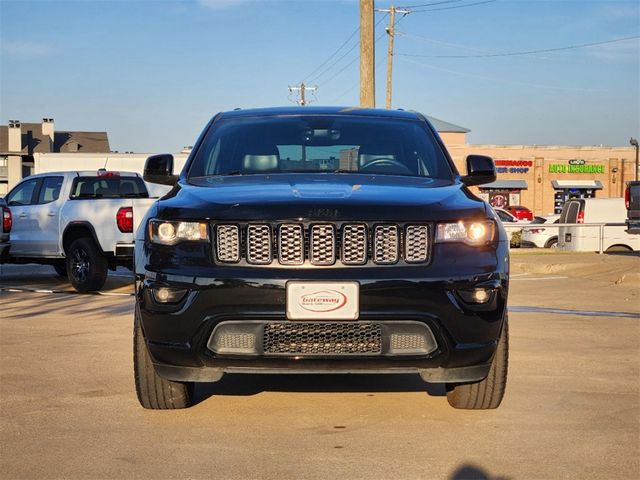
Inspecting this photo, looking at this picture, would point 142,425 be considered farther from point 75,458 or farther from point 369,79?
point 369,79

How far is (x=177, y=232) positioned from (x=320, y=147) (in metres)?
Result: 1.71

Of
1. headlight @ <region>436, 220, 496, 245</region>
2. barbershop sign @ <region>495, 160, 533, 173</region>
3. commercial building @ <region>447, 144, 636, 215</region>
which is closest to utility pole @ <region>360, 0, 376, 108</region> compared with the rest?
headlight @ <region>436, 220, 496, 245</region>

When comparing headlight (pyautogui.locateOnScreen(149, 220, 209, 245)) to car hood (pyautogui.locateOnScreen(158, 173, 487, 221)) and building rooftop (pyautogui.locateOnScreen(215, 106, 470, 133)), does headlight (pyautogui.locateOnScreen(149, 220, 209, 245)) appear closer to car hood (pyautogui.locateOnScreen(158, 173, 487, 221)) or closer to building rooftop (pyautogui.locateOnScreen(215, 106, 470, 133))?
car hood (pyautogui.locateOnScreen(158, 173, 487, 221))

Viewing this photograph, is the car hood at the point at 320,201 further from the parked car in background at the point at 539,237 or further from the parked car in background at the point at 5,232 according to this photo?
the parked car in background at the point at 539,237

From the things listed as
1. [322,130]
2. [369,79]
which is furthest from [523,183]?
[322,130]

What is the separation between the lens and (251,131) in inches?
257

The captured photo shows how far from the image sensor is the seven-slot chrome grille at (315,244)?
4.79 metres

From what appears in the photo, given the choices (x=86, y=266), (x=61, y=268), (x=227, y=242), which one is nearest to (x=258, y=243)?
(x=227, y=242)

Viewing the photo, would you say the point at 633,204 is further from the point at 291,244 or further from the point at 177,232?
the point at 177,232

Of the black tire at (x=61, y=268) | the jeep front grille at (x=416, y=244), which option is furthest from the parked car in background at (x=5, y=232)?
the jeep front grille at (x=416, y=244)

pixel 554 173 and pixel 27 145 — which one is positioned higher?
pixel 27 145

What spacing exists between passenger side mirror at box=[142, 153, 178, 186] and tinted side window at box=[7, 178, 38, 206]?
28.9 feet

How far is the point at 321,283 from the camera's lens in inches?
184

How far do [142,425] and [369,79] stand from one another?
45.2ft
